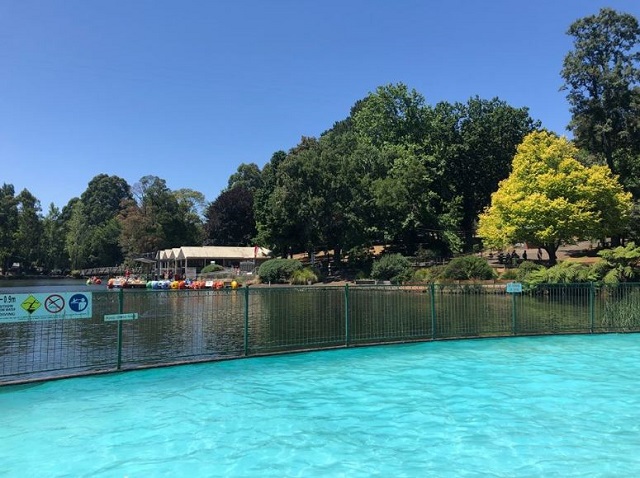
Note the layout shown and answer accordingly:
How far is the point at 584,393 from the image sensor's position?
31.6 ft

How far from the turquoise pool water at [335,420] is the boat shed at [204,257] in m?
62.9

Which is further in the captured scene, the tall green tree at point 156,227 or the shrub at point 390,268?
the tall green tree at point 156,227

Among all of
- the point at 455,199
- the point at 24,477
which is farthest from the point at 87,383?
the point at 455,199

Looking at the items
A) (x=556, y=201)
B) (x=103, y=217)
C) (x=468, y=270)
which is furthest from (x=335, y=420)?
(x=103, y=217)

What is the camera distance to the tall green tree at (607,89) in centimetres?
4875

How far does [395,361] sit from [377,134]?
207ft

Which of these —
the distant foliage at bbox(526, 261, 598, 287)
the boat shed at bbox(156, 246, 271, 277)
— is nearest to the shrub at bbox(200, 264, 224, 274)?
the boat shed at bbox(156, 246, 271, 277)

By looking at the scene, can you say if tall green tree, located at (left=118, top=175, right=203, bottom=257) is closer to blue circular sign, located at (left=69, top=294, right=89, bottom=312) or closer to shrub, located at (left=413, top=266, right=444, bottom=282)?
shrub, located at (left=413, top=266, right=444, bottom=282)

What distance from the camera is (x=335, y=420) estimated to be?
8.10m

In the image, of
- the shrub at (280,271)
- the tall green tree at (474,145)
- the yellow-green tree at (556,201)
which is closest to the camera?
the yellow-green tree at (556,201)

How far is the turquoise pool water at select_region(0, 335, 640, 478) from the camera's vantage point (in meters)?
6.23

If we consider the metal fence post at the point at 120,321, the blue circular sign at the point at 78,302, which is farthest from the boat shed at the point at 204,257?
the blue circular sign at the point at 78,302

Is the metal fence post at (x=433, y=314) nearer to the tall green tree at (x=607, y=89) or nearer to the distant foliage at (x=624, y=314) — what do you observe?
the distant foliage at (x=624, y=314)

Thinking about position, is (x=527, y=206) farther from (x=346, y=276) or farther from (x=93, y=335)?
(x=93, y=335)
